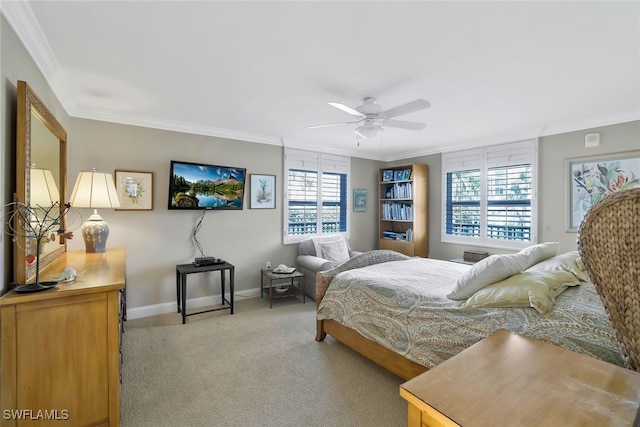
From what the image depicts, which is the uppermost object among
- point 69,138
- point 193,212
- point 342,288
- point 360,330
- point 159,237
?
point 69,138

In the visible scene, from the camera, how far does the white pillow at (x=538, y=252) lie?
2.22 meters

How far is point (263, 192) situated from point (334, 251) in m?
1.44

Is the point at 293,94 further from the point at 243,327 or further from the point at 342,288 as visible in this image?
the point at 243,327

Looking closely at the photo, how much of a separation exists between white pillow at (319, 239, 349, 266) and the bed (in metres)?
A: 1.52

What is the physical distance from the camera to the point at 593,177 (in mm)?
3631

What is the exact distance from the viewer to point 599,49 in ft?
6.80

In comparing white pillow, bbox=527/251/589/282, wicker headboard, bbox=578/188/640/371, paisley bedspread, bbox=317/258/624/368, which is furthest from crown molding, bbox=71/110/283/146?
wicker headboard, bbox=578/188/640/371

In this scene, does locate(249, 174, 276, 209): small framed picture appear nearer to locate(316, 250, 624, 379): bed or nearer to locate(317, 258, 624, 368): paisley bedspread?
locate(316, 250, 624, 379): bed

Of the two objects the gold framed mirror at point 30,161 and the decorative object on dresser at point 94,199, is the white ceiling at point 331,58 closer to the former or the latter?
the gold framed mirror at point 30,161

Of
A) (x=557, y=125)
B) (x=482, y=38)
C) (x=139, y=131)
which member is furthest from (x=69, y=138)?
(x=557, y=125)

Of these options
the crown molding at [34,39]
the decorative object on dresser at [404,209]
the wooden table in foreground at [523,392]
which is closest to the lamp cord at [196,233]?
the crown molding at [34,39]

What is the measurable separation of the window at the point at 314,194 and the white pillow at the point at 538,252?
3262 millimetres

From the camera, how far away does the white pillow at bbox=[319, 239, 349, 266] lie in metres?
4.70

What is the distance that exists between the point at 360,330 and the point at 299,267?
2.35 metres
